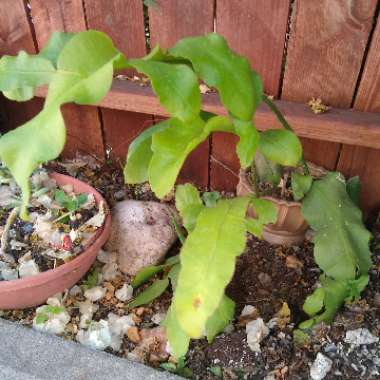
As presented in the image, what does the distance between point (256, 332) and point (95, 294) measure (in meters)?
0.53

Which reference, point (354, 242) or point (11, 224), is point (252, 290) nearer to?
point (354, 242)

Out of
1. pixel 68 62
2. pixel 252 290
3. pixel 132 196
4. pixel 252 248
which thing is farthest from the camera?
pixel 132 196

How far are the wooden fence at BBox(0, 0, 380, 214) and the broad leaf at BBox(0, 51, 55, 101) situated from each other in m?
0.59

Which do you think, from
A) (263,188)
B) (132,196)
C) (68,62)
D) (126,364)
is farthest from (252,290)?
(68,62)

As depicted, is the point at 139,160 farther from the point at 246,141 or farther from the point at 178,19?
the point at 178,19

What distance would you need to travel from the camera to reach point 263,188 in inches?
60.5

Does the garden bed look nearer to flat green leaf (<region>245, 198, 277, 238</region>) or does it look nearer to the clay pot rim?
the clay pot rim

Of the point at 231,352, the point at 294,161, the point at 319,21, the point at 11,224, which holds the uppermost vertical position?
the point at 319,21

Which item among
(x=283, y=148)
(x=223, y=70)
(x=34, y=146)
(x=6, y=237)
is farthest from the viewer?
(x=6, y=237)

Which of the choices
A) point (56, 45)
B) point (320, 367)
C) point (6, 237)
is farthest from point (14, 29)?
point (320, 367)

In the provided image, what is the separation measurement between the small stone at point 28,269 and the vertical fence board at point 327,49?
3.13 feet

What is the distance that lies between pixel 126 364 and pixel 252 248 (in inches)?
23.2

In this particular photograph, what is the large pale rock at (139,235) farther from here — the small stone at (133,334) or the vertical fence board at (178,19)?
the vertical fence board at (178,19)

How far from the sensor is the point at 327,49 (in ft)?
4.42
